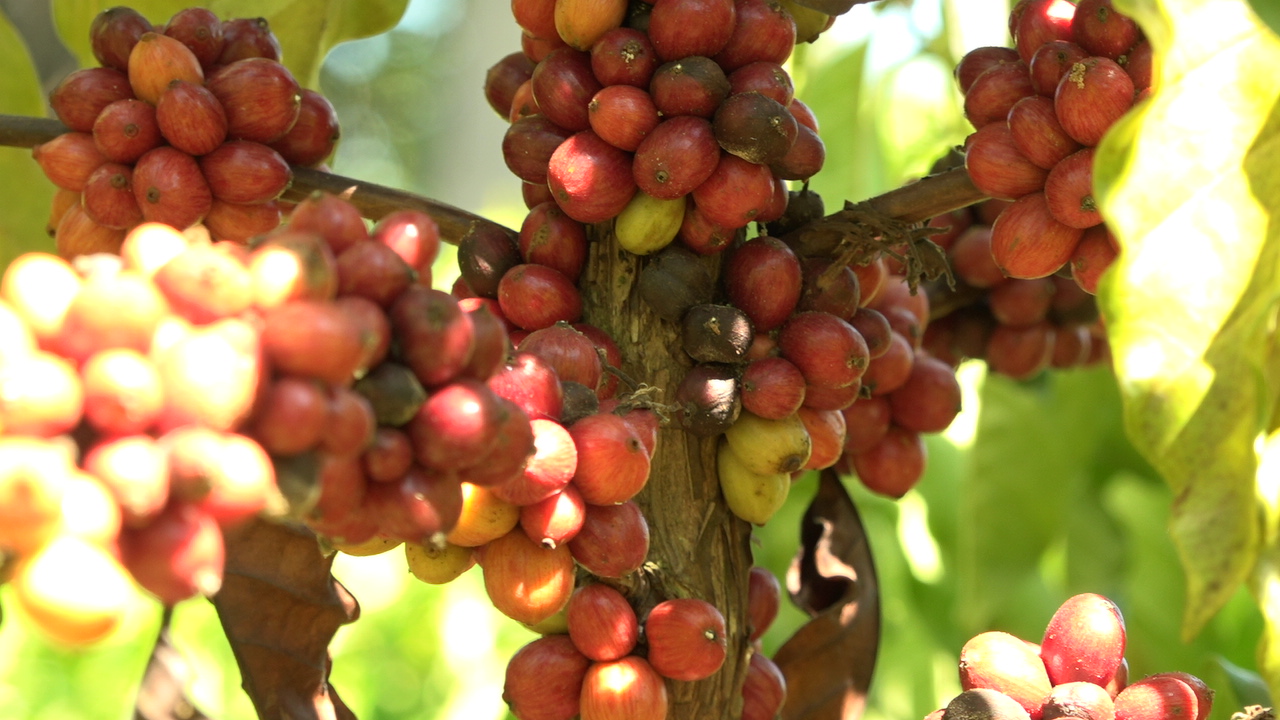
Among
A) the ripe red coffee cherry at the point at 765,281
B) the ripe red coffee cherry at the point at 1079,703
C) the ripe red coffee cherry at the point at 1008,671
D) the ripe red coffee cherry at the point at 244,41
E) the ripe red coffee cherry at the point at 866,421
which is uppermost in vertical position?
the ripe red coffee cherry at the point at 244,41

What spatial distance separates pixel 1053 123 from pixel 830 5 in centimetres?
22

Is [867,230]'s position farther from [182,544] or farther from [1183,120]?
[182,544]

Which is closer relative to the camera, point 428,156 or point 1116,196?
point 1116,196

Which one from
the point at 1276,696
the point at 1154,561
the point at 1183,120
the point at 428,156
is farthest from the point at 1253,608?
the point at 428,156

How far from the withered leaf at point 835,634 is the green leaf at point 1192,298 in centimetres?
55

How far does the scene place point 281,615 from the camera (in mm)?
896

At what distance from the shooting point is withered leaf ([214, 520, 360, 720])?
878mm

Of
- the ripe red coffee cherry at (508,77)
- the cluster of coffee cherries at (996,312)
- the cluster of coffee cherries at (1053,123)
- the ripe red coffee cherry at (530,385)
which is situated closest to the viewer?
the ripe red coffee cherry at (530,385)

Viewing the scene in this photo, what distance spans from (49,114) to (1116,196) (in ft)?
4.81

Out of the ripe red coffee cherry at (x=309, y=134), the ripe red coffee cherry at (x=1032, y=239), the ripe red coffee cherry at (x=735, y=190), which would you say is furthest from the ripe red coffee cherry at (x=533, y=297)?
the ripe red coffee cherry at (x=1032, y=239)

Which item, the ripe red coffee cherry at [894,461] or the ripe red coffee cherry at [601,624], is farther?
the ripe red coffee cherry at [894,461]

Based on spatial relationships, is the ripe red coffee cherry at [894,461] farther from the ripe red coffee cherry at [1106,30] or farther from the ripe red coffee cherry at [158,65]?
the ripe red coffee cherry at [158,65]

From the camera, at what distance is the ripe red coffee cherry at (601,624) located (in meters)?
0.88

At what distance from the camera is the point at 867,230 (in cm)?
98
